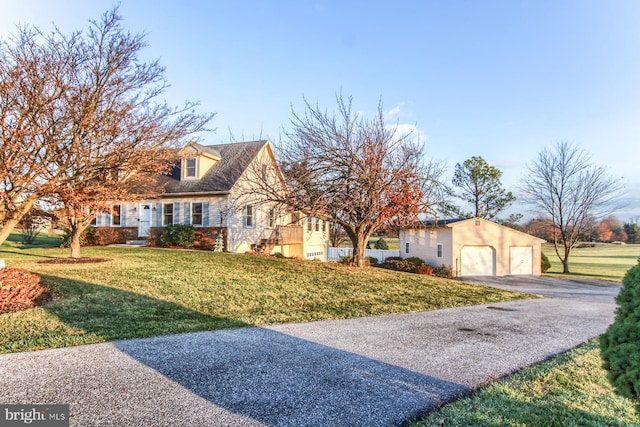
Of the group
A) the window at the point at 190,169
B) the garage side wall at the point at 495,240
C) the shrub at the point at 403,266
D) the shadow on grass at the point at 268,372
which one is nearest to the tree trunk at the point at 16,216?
the shadow on grass at the point at 268,372

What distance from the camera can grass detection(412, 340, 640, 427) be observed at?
10.4 feet

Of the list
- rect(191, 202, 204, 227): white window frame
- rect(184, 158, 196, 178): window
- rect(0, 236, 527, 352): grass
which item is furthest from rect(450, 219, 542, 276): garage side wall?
rect(184, 158, 196, 178): window

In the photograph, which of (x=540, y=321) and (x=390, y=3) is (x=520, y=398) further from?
(x=390, y=3)

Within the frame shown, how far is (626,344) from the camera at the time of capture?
8.23 feet

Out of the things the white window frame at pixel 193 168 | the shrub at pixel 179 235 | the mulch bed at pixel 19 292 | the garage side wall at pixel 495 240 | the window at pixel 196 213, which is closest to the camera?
the mulch bed at pixel 19 292

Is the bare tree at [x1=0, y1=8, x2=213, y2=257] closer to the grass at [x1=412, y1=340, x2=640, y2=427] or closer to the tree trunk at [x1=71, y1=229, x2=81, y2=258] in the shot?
the tree trunk at [x1=71, y1=229, x2=81, y2=258]

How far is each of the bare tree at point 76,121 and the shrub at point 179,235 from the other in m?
9.48

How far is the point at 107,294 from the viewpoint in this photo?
8.28m

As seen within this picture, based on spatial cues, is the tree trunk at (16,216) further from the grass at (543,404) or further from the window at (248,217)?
the window at (248,217)

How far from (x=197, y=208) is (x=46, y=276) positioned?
11322 mm

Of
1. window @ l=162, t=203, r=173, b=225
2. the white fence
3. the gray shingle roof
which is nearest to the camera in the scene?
the gray shingle roof

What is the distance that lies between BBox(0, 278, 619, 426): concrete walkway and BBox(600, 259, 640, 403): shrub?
5.08 feet

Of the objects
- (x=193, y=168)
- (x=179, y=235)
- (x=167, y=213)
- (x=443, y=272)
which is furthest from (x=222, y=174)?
(x=443, y=272)

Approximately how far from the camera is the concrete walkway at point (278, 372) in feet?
10.7
